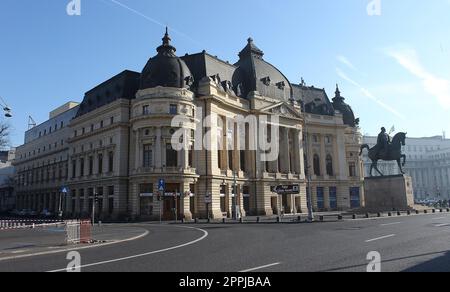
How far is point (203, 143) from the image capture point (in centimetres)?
5653

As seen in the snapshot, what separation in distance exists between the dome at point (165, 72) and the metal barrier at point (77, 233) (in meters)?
36.2

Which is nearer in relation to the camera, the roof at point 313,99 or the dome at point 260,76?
the dome at point 260,76

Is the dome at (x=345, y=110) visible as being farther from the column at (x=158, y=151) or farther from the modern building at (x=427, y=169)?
the modern building at (x=427, y=169)

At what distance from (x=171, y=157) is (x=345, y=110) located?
177 feet

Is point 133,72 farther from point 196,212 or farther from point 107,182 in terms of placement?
point 196,212

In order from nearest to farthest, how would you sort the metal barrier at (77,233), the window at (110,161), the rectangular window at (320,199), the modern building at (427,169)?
1. the metal barrier at (77,233)
2. the window at (110,161)
3. the rectangular window at (320,199)
4. the modern building at (427,169)

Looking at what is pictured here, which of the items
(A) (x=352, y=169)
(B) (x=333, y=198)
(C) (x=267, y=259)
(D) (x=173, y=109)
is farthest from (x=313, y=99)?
(C) (x=267, y=259)

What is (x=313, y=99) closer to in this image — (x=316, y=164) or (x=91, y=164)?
(x=316, y=164)

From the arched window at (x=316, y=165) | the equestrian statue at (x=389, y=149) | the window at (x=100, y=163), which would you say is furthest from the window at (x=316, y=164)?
the window at (x=100, y=163)

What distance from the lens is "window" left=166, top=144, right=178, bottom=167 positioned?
53.8 metres

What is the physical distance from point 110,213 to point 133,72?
24.6m

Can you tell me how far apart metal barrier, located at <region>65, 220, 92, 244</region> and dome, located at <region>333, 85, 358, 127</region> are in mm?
78700

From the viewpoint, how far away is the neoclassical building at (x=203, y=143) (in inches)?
2101
